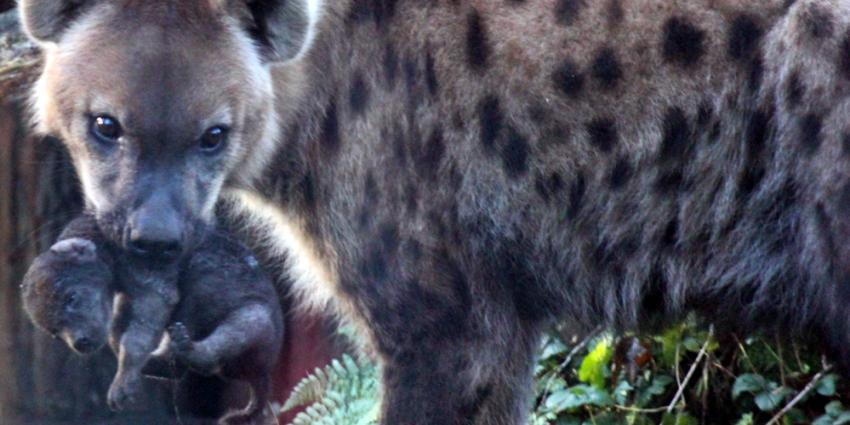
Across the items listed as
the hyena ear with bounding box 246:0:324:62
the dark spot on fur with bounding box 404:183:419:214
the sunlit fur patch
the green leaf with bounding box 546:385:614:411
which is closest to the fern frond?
the sunlit fur patch

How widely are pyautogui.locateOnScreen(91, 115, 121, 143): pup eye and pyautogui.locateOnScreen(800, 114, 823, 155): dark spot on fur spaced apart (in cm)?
152

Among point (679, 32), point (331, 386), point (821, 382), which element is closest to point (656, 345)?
point (821, 382)

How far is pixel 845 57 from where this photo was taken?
2.58m

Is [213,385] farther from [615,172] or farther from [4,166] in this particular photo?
[615,172]

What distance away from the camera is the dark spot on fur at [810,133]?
260cm

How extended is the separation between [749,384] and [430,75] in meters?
1.58

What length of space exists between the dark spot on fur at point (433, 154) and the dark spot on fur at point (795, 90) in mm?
815

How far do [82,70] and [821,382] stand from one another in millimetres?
2333

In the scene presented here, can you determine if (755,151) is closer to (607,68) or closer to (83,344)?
(607,68)

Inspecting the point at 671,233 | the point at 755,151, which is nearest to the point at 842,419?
the point at 671,233

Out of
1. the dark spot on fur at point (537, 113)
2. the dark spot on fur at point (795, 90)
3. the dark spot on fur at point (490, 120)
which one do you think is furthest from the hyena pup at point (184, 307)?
the dark spot on fur at point (795, 90)

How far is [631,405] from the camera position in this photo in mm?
4113

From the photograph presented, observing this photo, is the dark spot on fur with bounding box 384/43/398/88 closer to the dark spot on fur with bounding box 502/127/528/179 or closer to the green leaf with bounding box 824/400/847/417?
the dark spot on fur with bounding box 502/127/528/179

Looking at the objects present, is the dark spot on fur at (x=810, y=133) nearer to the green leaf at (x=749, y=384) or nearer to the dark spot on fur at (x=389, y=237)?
the dark spot on fur at (x=389, y=237)
